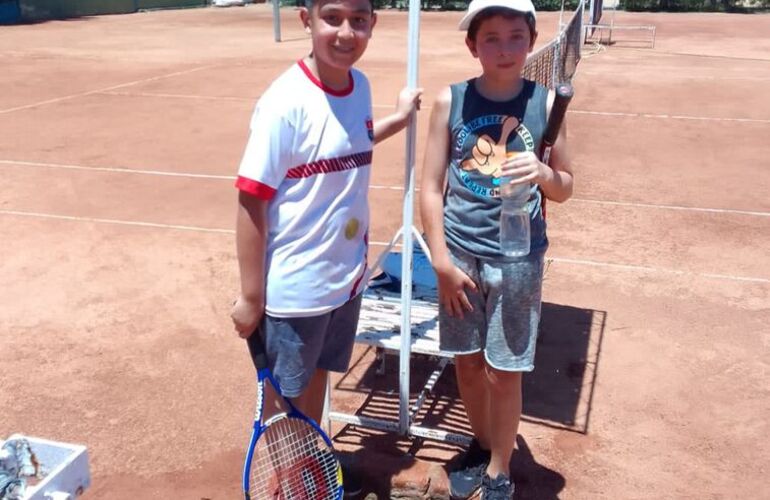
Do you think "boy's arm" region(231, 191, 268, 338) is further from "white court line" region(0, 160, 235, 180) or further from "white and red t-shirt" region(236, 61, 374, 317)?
"white court line" region(0, 160, 235, 180)

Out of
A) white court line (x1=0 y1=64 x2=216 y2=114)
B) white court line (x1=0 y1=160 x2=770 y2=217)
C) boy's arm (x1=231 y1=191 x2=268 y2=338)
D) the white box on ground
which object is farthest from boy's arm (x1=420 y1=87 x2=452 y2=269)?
white court line (x1=0 y1=64 x2=216 y2=114)

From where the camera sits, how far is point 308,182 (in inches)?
102

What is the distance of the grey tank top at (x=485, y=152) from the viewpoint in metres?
2.85

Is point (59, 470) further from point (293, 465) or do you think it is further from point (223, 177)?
point (223, 177)

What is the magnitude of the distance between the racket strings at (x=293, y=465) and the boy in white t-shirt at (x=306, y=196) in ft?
0.56

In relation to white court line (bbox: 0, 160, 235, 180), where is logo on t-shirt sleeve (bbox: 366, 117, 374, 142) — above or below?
above

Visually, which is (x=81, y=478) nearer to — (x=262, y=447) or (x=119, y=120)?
(x=262, y=447)

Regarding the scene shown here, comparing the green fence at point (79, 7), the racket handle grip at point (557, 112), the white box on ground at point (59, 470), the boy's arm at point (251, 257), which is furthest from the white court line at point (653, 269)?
the green fence at point (79, 7)

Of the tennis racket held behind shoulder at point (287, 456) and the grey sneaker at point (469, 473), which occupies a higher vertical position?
the tennis racket held behind shoulder at point (287, 456)

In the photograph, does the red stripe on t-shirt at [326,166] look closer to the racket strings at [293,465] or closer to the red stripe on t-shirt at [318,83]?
the red stripe on t-shirt at [318,83]

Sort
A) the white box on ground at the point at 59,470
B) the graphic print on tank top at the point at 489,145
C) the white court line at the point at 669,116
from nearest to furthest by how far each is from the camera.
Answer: the white box on ground at the point at 59,470
the graphic print on tank top at the point at 489,145
the white court line at the point at 669,116

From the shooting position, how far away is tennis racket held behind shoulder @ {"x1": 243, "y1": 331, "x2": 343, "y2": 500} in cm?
278

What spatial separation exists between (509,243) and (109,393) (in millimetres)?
2554

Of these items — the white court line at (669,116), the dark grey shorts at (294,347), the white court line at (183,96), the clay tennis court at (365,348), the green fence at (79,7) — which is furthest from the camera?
the green fence at (79,7)
